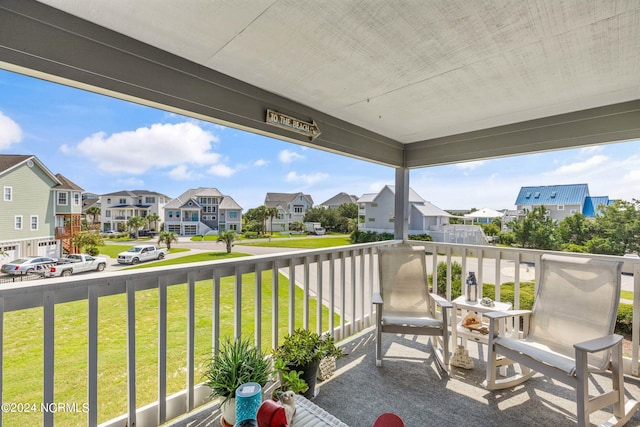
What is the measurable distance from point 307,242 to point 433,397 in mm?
1848

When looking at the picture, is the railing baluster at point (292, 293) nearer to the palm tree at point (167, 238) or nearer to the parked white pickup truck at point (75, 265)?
the palm tree at point (167, 238)

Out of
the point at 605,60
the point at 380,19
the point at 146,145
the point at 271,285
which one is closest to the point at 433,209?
the point at 605,60

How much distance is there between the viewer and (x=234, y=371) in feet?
6.45

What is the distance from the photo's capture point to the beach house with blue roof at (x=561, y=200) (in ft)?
11.3

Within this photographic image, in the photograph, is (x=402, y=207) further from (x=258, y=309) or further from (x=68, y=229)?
(x=68, y=229)

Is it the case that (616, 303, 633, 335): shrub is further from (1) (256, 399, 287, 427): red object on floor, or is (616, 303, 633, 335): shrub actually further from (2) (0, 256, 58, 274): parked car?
(2) (0, 256, 58, 274): parked car

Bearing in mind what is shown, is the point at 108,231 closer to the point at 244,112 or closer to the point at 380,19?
the point at 244,112

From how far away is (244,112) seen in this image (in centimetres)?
277

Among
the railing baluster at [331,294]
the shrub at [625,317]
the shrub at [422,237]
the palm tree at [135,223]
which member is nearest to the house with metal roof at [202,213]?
the palm tree at [135,223]

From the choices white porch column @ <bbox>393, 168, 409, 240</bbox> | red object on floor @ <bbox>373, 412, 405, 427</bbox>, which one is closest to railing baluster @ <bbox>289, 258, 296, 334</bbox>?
red object on floor @ <bbox>373, 412, 405, 427</bbox>

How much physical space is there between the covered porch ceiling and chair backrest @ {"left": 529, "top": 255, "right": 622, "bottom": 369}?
66.0 inches

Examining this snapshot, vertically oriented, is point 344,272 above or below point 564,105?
below

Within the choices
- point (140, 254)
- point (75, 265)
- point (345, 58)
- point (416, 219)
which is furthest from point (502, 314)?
point (75, 265)

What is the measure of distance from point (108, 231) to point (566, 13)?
3.39m
